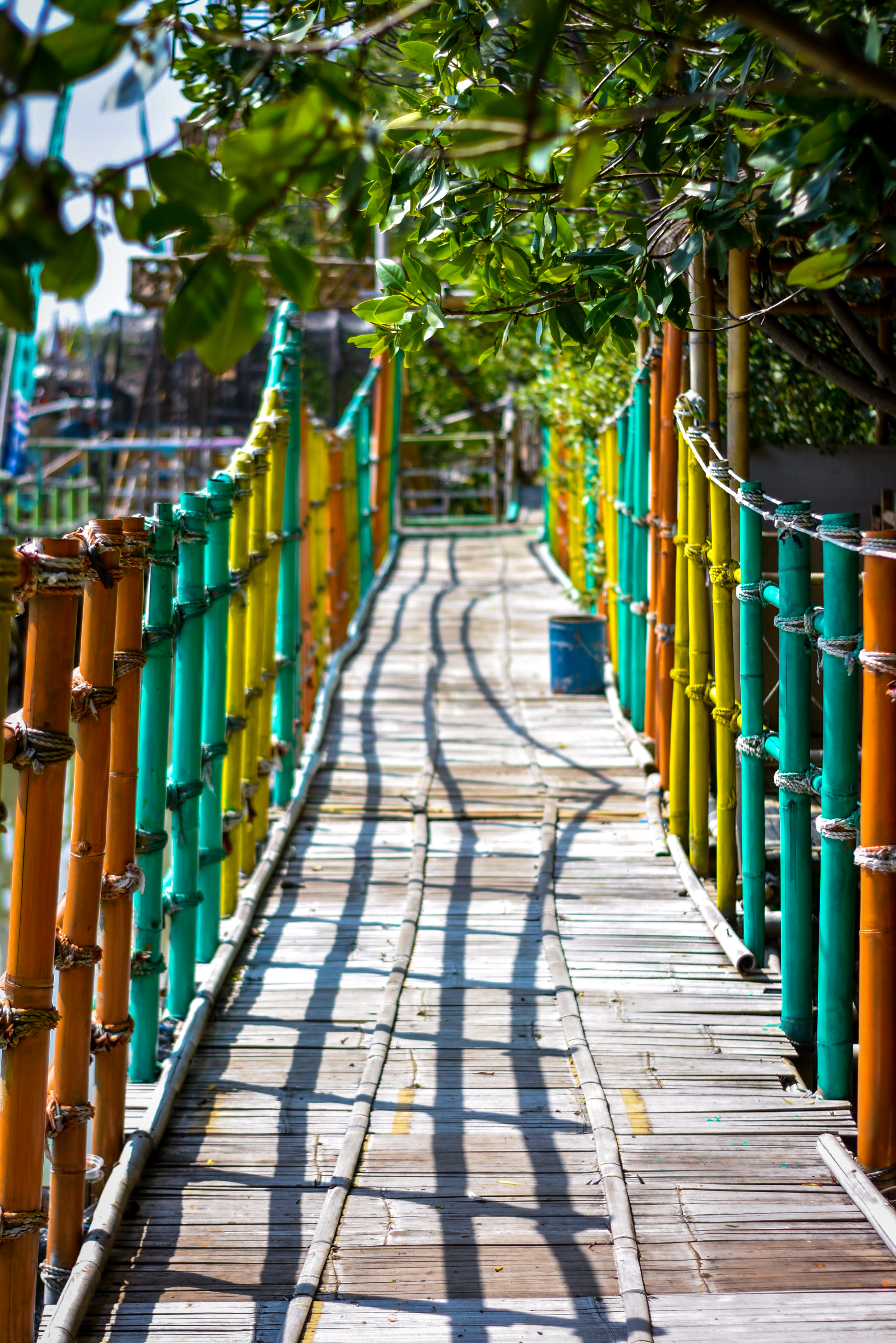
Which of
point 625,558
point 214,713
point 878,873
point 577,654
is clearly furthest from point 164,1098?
point 577,654

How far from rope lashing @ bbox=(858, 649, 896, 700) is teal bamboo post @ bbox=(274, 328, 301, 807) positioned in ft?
8.15

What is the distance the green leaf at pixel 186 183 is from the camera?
1.00 m

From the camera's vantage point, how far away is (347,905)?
11.1 feet

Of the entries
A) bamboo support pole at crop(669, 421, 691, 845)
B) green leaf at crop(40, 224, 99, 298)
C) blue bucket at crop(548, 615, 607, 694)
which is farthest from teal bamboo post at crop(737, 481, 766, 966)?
blue bucket at crop(548, 615, 607, 694)

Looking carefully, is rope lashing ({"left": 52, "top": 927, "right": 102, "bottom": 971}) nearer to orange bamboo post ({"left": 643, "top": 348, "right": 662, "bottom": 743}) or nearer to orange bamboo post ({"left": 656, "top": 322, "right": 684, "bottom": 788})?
orange bamboo post ({"left": 656, "top": 322, "right": 684, "bottom": 788})

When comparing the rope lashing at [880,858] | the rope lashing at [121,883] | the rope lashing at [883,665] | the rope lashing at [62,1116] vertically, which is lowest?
the rope lashing at [62,1116]

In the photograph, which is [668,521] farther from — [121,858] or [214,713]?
[121,858]

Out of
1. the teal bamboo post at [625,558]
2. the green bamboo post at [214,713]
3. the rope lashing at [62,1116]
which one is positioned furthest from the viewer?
the teal bamboo post at [625,558]

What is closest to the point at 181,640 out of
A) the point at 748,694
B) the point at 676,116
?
the point at 748,694

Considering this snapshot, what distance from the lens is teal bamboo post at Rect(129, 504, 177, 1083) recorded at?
2510mm

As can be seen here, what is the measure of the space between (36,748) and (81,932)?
0.47 m

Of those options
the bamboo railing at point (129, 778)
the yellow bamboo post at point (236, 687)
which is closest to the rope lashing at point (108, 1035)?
the bamboo railing at point (129, 778)

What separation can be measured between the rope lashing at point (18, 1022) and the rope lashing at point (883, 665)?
140 cm

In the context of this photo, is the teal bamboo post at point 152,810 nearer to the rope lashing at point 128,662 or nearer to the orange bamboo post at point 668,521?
the rope lashing at point 128,662
